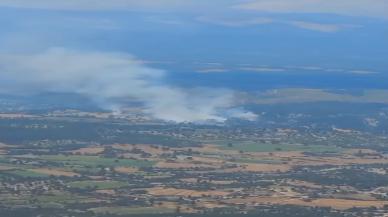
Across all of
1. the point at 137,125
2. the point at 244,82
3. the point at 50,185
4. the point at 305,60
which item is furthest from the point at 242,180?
the point at 305,60

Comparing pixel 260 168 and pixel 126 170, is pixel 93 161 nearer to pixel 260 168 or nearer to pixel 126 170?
pixel 126 170

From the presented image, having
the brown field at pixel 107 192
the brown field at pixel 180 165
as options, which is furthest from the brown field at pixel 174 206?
the brown field at pixel 180 165

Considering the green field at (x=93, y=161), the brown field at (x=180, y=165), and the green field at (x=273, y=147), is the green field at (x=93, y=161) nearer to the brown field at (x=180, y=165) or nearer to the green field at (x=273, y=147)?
the brown field at (x=180, y=165)

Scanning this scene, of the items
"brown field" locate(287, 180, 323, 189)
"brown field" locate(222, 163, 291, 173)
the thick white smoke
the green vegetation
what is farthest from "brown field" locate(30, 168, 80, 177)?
the thick white smoke

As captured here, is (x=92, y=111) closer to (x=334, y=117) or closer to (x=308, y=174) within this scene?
(x=334, y=117)

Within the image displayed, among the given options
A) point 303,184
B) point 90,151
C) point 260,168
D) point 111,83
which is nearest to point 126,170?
point 260,168
